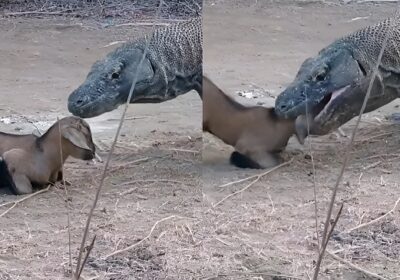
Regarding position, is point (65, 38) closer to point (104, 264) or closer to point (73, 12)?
point (73, 12)

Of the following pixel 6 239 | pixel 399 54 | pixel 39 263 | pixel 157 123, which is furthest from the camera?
pixel 399 54

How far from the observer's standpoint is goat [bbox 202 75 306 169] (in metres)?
2.93

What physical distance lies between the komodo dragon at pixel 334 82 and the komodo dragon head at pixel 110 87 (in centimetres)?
52

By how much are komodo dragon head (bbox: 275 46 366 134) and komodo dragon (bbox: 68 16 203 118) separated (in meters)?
0.34

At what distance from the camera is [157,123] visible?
10.3ft

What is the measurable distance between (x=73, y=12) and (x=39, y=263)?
102 cm

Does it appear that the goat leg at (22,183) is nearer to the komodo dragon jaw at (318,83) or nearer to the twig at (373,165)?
the komodo dragon jaw at (318,83)

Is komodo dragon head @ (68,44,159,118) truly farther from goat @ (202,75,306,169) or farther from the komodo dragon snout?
the komodo dragon snout

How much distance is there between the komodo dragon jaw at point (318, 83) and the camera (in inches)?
117

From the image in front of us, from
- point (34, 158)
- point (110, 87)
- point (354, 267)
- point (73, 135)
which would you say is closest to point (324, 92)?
point (354, 267)

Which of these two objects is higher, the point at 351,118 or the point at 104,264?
the point at 351,118

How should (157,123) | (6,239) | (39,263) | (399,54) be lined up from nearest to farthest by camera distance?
(39,263)
(6,239)
(157,123)
(399,54)

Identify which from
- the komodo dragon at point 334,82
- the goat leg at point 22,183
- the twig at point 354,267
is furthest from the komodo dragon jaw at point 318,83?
the goat leg at point 22,183

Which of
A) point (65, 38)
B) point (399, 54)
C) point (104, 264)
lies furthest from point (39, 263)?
point (399, 54)
